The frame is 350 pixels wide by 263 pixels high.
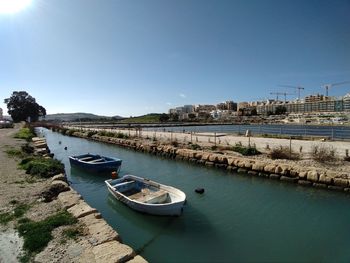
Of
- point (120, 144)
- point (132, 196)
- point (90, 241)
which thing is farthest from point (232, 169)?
point (120, 144)

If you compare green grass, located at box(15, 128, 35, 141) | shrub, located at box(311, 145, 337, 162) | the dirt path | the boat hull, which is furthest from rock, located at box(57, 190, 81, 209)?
green grass, located at box(15, 128, 35, 141)

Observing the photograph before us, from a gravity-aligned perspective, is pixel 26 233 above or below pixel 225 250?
above

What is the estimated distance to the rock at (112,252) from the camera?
624cm

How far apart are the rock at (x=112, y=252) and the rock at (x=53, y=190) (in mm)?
4956

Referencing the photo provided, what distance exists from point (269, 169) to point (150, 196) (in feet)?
28.7

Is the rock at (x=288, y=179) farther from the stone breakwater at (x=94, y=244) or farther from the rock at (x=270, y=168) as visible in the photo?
the stone breakwater at (x=94, y=244)

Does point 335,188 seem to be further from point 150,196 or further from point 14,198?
point 14,198

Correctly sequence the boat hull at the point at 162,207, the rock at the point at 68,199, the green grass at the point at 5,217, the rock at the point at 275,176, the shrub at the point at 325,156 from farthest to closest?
the shrub at the point at 325,156
the rock at the point at 275,176
the boat hull at the point at 162,207
the rock at the point at 68,199
the green grass at the point at 5,217

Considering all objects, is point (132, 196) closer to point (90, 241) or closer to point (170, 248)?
point (170, 248)

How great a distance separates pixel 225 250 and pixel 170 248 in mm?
1704

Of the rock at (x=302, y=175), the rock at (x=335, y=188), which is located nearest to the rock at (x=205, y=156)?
the rock at (x=302, y=175)

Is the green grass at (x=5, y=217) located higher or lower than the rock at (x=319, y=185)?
higher

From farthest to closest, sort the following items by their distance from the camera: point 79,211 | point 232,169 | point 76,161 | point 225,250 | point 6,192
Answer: point 76,161
point 232,169
point 6,192
point 79,211
point 225,250

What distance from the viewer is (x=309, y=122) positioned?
92750 millimetres
